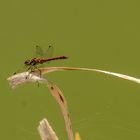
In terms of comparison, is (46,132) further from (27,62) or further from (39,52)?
(39,52)

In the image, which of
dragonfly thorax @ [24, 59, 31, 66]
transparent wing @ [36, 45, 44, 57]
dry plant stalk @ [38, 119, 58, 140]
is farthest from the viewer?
transparent wing @ [36, 45, 44, 57]

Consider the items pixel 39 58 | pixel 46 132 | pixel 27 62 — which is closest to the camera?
pixel 46 132

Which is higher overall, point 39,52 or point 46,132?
point 39,52

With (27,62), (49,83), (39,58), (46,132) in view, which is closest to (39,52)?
(39,58)

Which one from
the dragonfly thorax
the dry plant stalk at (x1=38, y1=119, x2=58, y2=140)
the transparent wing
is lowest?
the dry plant stalk at (x1=38, y1=119, x2=58, y2=140)

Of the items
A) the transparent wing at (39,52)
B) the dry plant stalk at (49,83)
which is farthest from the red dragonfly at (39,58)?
the dry plant stalk at (49,83)

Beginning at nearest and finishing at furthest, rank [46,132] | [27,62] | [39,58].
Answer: [46,132] < [27,62] < [39,58]

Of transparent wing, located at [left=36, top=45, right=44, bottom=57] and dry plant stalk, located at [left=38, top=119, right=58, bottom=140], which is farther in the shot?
transparent wing, located at [left=36, top=45, right=44, bottom=57]

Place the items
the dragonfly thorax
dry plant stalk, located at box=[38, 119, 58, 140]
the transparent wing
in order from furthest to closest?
the transparent wing, the dragonfly thorax, dry plant stalk, located at box=[38, 119, 58, 140]

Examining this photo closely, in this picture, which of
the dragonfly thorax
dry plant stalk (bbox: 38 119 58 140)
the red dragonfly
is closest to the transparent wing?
the red dragonfly

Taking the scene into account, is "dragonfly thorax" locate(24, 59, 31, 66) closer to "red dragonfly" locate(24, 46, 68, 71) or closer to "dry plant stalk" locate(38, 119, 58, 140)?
"red dragonfly" locate(24, 46, 68, 71)

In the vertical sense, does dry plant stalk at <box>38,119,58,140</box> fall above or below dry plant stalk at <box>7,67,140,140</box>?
below

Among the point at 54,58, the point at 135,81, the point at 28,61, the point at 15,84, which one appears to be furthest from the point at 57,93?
the point at 54,58
